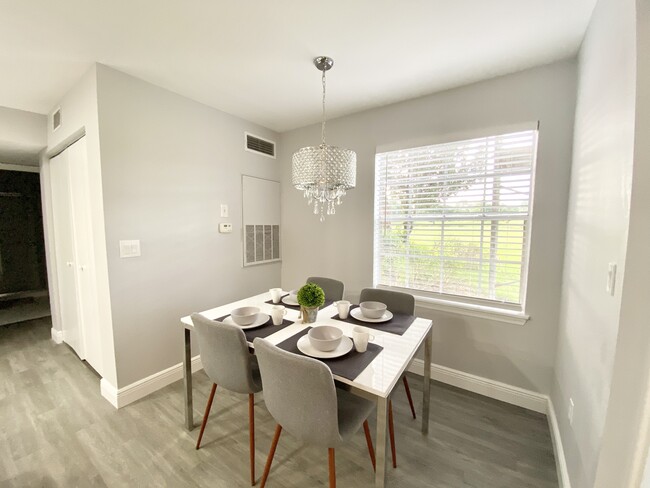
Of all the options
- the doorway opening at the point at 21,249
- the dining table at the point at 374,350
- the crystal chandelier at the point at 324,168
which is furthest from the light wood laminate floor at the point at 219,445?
the doorway opening at the point at 21,249

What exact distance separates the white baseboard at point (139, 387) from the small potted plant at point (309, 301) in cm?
152

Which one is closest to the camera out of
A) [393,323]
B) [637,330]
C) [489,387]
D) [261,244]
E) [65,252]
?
[637,330]

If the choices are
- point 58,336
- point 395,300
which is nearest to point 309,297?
point 395,300

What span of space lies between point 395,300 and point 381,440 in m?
1.06

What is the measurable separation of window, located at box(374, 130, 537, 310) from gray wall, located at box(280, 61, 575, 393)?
0.31ft

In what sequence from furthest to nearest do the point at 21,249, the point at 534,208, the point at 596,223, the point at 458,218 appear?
the point at 21,249, the point at 458,218, the point at 534,208, the point at 596,223

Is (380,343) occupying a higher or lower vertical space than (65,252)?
lower

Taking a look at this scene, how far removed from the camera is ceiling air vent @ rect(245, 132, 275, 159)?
2.86 m

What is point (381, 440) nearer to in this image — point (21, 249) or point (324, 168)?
point (324, 168)

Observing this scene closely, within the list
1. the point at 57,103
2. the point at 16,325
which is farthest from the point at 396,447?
the point at 16,325

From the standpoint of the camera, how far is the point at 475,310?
82.3 inches

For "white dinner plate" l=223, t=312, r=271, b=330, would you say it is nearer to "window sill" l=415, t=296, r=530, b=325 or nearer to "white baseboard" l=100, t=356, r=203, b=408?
"white baseboard" l=100, t=356, r=203, b=408

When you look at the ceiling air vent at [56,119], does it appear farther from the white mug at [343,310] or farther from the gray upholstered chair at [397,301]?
the gray upholstered chair at [397,301]

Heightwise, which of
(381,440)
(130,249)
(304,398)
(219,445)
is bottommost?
(219,445)
